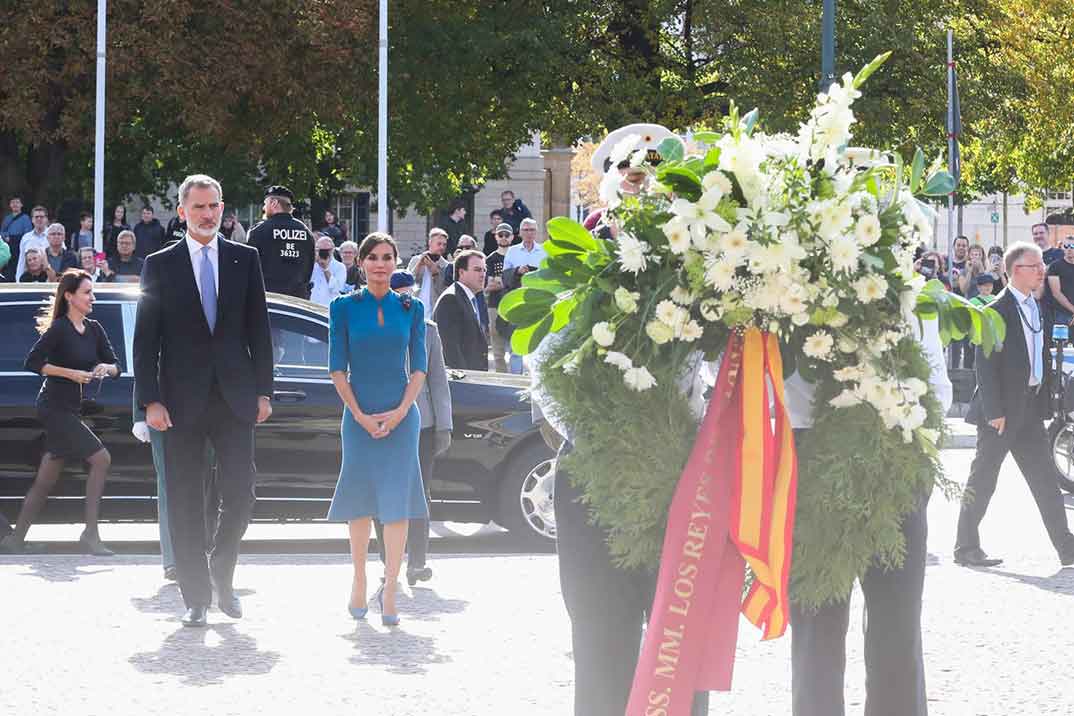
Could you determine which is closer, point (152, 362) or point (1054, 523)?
point (152, 362)

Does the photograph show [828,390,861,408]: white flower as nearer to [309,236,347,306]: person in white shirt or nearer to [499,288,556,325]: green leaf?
[499,288,556,325]: green leaf

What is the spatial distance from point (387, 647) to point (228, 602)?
1062mm

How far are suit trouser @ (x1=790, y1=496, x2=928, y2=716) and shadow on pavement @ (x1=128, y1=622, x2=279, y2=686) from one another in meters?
2.83

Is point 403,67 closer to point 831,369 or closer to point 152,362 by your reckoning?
point 152,362

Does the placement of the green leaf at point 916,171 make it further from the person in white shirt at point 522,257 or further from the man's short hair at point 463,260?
the person in white shirt at point 522,257

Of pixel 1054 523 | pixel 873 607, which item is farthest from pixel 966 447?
pixel 873 607

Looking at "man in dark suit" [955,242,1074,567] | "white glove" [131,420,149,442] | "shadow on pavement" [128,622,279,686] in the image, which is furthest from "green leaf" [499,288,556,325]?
"man in dark suit" [955,242,1074,567]

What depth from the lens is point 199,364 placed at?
8.72m

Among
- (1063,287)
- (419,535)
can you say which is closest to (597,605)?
(419,535)

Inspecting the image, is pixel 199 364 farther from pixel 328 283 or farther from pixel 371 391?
pixel 328 283

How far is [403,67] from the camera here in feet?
111

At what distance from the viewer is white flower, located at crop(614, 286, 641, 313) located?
4.66 m

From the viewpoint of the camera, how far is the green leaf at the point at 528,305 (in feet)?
16.1

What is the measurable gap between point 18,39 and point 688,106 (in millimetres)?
11669
